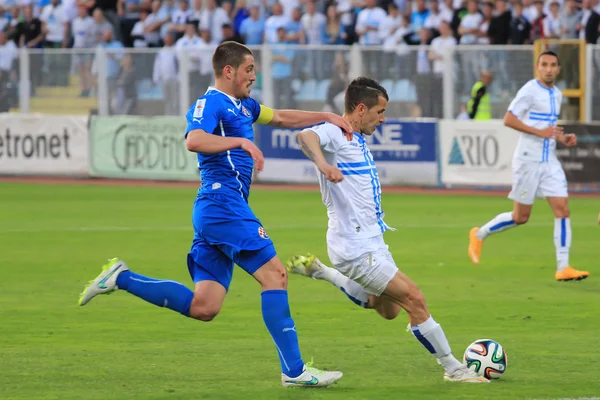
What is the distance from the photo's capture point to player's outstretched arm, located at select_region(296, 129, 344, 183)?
22.3 ft

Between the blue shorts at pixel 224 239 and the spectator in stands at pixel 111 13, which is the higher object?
the spectator in stands at pixel 111 13

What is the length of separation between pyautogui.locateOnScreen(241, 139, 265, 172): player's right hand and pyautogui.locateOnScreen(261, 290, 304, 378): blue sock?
843 millimetres

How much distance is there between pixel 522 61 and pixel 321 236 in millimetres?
7421

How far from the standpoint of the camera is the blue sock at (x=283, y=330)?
271 inches

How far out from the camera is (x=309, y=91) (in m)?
22.8

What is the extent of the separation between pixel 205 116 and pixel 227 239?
74cm

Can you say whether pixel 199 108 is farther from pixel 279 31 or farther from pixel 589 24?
pixel 279 31

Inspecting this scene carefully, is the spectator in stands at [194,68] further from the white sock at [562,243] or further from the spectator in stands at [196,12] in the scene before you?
the white sock at [562,243]

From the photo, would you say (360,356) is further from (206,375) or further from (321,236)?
(321,236)

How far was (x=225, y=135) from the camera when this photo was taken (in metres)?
7.06

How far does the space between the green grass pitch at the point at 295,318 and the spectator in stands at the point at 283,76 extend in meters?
6.07

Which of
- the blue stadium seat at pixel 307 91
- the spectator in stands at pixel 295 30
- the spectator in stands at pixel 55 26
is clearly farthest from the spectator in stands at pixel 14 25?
the blue stadium seat at pixel 307 91

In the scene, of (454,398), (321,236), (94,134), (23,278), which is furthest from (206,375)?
(94,134)

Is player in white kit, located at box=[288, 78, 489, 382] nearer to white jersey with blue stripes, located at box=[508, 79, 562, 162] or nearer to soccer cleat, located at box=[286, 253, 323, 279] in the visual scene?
soccer cleat, located at box=[286, 253, 323, 279]
